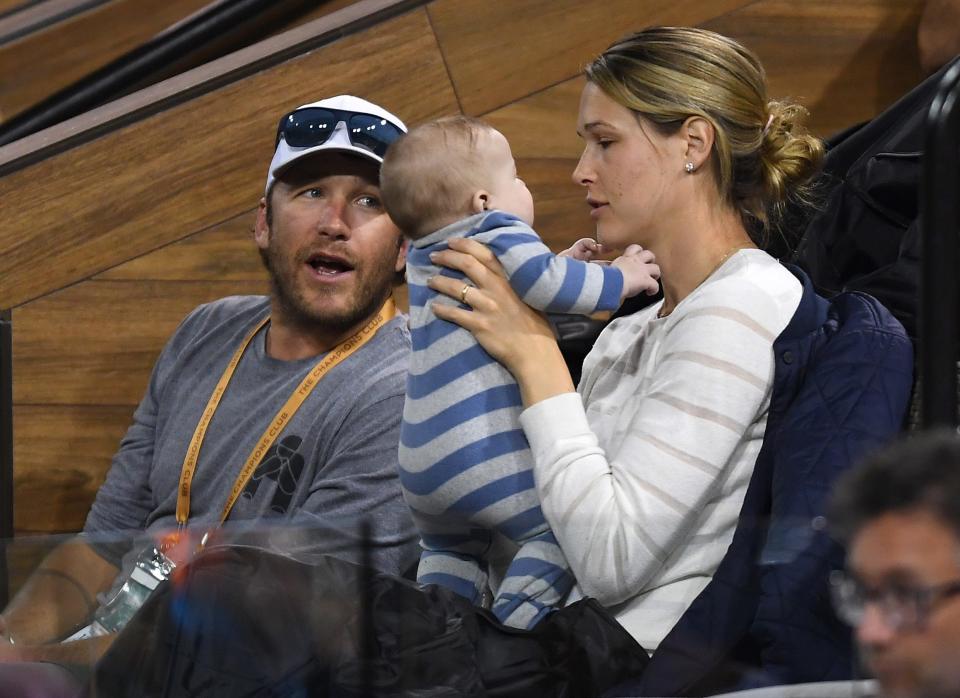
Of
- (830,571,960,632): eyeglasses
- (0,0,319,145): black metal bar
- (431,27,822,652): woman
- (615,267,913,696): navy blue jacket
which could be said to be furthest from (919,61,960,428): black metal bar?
(0,0,319,145): black metal bar

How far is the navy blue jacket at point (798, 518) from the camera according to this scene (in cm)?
136

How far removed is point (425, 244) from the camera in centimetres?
192

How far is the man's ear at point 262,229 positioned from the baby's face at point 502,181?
723 millimetres

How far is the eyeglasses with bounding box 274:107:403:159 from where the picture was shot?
240 centimetres

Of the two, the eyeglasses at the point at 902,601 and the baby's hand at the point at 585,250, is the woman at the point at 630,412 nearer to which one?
the baby's hand at the point at 585,250

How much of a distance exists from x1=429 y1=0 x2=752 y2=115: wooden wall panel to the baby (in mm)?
941

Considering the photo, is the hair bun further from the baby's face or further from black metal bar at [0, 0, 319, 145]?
black metal bar at [0, 0, 319, 145]

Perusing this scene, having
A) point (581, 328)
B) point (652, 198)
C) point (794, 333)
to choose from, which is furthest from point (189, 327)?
point (794, 333)

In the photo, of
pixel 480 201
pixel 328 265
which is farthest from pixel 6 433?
pixel 480 201

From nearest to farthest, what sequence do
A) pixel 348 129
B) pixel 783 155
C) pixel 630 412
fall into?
pixel 630 412 → pixel 783 155 → pixel 348 129

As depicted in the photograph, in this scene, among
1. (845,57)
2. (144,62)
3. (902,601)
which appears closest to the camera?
(902,601)

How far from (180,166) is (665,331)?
132 cm

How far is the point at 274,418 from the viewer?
2.30 metres

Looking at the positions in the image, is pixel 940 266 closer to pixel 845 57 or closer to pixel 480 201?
pixel 480 201
